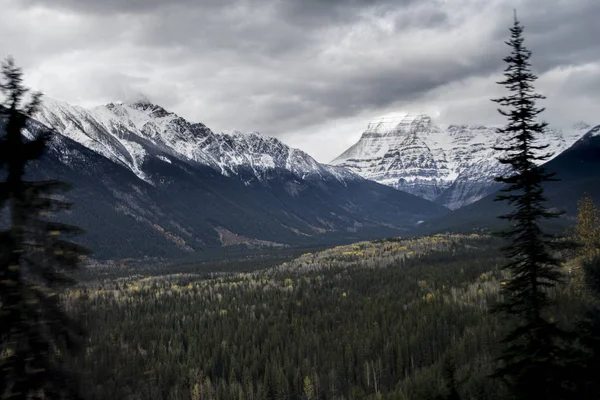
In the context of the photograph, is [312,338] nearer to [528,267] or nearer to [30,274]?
[528,267]

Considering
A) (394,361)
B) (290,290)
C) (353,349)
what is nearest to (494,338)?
(394,361)

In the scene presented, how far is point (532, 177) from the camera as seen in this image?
3083cm

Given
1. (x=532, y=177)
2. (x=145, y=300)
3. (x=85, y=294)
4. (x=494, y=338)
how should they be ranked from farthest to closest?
(x=145, y=300), (x=494, y=338), (x=532, y=177), (x=85, y=294)

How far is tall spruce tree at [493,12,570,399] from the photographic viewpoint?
27.7 meters

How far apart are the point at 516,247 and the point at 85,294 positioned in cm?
2714

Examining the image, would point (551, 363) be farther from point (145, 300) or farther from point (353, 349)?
point (145, 300)

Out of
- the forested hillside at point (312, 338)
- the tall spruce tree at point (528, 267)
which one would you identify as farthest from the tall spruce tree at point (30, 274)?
the tall spruce tree at point (528, 267)

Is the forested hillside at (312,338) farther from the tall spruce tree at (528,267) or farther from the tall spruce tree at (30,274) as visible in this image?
the tall spruce tree at (30,274)

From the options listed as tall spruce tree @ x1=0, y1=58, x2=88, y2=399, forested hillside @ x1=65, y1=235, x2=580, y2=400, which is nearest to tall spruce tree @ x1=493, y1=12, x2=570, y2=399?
forested hillside @ x1=65, y1=235, x2=580, y2=400

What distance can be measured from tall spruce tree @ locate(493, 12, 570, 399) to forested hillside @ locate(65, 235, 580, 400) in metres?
7.95

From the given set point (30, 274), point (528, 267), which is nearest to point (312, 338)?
point (528, 267)

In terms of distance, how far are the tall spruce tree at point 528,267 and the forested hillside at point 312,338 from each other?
795 cm

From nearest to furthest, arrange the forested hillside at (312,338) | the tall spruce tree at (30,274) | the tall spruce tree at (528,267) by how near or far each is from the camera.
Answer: the tall spruce tree at (30,274)
the tall spruce tree at (528,267)
the forested hillside at (312,338)

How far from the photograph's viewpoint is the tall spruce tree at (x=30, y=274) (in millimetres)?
14023
